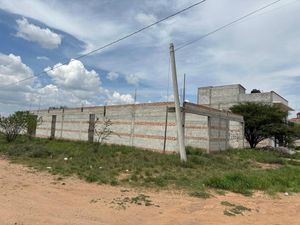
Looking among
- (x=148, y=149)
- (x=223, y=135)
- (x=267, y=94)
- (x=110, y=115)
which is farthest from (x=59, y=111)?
(x=267, y=94)

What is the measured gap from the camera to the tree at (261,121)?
2731cm

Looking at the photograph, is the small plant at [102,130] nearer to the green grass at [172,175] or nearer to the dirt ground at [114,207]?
the green grass at [172,175]

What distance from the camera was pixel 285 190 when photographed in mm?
10039

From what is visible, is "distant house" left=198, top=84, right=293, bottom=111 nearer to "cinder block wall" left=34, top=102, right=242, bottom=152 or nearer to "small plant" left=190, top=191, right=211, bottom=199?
"cinder block wall" left=34, top=102, right=242, bottom=152

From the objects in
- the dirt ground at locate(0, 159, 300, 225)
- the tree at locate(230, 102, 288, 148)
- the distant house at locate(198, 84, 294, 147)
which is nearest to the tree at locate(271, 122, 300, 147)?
the tree at locate(230, 102, 288, 148)

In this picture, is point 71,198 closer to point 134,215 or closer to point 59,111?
point 134,215

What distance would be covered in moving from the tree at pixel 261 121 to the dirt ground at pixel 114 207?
18940 mm

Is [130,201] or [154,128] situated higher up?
[154,128]

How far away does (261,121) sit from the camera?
92.0ft

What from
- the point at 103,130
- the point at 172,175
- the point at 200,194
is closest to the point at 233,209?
the point at 200,194

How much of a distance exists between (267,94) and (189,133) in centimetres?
2218

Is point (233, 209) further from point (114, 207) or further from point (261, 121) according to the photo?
point (261, 121)

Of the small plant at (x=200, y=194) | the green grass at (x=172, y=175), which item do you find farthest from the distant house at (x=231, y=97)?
the small plant at (x=200, y=194)

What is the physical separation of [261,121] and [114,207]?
2370 centimetres
